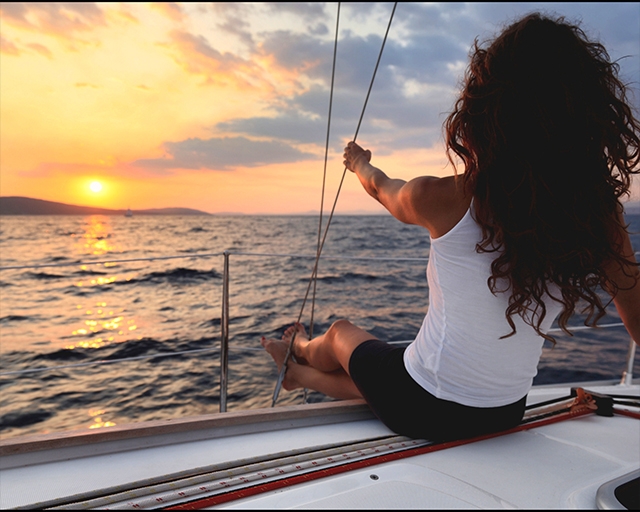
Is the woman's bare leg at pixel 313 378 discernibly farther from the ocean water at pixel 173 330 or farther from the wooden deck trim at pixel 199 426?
the ocean water at pixel 173 330

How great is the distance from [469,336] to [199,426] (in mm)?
572

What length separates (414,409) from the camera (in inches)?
35.6

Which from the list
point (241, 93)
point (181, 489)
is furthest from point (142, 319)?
point (181, 489)

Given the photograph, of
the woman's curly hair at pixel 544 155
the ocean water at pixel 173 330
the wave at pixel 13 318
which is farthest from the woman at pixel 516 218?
the wave at pixel 13 318

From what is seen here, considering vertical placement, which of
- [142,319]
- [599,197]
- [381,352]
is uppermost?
[599,197]

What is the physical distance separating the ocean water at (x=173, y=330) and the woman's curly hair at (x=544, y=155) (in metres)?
0.24

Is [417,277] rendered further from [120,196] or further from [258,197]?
[120,196]

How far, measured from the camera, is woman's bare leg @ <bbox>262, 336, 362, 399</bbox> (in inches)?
48.6

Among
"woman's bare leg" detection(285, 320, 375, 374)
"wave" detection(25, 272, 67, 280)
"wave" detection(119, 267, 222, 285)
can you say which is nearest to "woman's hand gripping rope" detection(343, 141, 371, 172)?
"woman's bare leg" detection(285, 320, 375, 374)

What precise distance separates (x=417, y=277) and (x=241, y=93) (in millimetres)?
4135

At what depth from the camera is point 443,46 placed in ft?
4.75

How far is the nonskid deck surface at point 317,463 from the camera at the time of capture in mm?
624

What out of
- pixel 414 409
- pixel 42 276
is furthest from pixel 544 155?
pixel 42 276

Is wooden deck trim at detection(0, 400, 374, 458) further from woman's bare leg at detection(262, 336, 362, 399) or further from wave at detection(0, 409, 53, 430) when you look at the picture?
wave at detection(0, 409, 53, 430)
